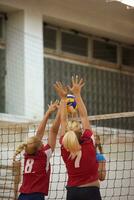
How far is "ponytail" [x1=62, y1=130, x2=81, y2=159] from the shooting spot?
19.7ft

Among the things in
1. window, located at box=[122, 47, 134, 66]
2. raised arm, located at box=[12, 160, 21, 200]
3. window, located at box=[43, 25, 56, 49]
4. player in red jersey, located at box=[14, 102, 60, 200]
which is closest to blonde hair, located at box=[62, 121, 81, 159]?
player in red jersey, located at box=[14, 102, 60, 200]

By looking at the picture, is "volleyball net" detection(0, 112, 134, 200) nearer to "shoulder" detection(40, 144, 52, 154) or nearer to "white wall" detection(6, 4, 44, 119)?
"white wall" detection(6, 4, 44, 119)

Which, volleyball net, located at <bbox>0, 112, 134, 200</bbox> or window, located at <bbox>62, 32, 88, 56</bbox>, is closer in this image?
volleyball net, located at <bbox>0, 112, 134, 200</bbox>

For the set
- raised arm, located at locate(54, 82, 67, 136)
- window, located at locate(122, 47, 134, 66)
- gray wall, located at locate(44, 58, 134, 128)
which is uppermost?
window, located at locate(122, 47, 134, 66)

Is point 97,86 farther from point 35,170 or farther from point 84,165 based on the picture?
point 84,165

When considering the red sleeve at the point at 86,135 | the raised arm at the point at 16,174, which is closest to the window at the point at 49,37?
the raised arm at the point at 16,174

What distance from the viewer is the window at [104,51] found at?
13.8 metres

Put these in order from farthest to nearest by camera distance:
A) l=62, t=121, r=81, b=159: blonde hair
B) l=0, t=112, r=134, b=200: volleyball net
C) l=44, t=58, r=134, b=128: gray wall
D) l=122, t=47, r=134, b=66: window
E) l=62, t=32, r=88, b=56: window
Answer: l=122, t=47, r=134, b=66: window
l=62, t=32, r=88, b=56: window
l=44, t=58, r=134, b=128: gray wall
l=0, t=112, r=134, b=200: volleyball net
l=62, t=121, r=81, b=159: blonde hair

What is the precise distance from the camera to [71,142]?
5.99 meters

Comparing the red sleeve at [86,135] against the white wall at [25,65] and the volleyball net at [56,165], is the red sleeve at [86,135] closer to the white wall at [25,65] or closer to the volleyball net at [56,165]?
the volleyball net at [56,165]

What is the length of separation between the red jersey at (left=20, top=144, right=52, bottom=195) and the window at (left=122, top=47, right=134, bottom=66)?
7.91 metres

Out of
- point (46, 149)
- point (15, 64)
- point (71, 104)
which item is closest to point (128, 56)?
point (15, 64)

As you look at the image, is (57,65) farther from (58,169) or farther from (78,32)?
(58,169)

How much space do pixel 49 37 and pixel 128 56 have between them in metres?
2.57
